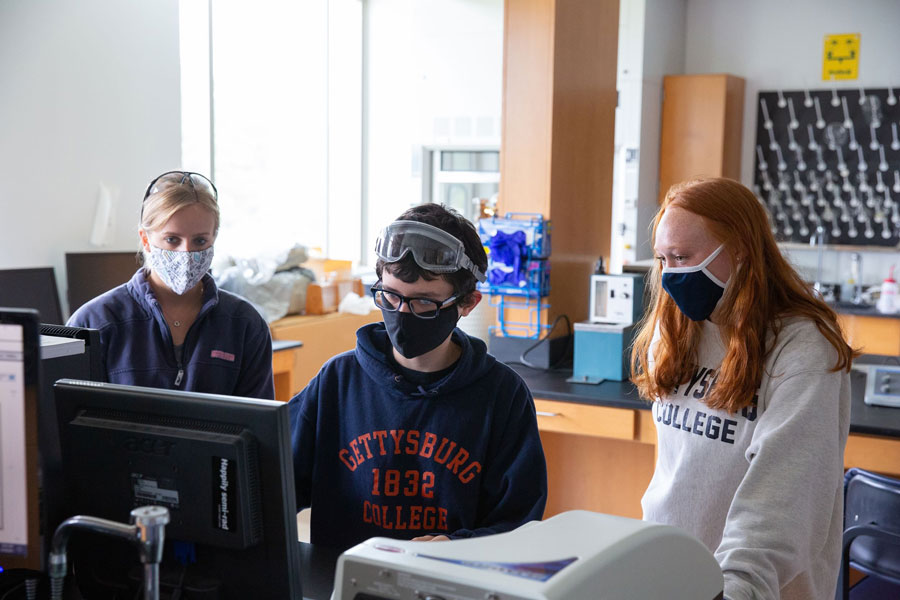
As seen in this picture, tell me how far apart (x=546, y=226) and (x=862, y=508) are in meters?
1.54

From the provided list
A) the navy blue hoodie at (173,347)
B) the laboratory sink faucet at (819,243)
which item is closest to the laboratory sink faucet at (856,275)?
the laboratory sink faucet at (819,243)

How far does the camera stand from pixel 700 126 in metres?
6.27

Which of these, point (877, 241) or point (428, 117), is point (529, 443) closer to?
point (428, 117)

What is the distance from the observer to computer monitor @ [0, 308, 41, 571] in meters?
1.05

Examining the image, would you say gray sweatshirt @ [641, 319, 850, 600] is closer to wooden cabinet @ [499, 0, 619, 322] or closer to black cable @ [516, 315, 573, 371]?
black cable @ [516, 315, 573, 371]

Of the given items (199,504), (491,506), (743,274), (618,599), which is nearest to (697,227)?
(743,274)

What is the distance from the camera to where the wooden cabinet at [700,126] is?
618cm

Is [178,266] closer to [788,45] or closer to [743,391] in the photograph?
[743,391]

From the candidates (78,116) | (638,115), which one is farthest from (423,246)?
(638,115)

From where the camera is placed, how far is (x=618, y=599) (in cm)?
82

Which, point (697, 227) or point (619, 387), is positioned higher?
point (697, 227)

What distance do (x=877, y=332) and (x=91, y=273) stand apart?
4.35 metres

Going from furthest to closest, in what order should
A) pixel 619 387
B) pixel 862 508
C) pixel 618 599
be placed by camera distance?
1. pixel 619 387
2. pixel 862 508
3. pixel 618 599

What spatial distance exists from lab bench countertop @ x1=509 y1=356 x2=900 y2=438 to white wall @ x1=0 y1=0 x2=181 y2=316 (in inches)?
85.2
